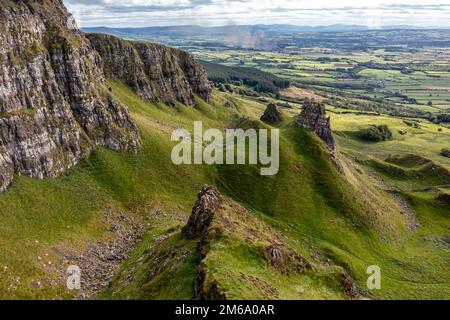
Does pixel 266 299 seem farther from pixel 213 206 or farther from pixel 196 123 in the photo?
pixel 196 123

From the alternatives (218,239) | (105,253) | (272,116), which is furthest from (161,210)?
(272,116)

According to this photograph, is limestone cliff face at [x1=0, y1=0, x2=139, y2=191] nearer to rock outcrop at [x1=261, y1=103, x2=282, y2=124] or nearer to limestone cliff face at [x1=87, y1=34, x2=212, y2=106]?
limestone cliff face at [x1=87, y1=34, x2=212, y2=106]

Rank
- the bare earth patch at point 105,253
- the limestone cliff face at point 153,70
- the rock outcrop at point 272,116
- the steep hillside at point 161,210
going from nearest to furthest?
the steep hillside at point 161,210 → the bare earth patch at point 105,253 → the limestone cliff face at point 153,70 → the rock outcrop at point 272,116

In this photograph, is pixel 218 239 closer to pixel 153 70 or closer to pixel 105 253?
pixel 105 253

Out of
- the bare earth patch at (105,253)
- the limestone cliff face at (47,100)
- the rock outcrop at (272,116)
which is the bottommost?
the bare earth patch at (105,253)

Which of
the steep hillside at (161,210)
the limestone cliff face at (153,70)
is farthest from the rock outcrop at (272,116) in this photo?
the limestone cliff face at (153,70)

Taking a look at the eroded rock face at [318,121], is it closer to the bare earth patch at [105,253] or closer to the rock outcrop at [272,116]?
the rock outcrop at [272,116]

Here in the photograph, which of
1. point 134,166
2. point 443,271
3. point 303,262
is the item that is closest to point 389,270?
point 443,271
